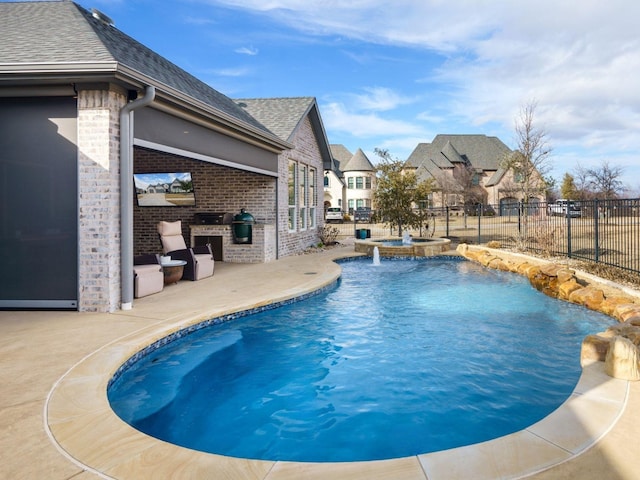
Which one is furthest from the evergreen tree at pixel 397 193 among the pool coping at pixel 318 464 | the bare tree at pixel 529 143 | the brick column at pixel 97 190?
the pool coping at pixel 318 464

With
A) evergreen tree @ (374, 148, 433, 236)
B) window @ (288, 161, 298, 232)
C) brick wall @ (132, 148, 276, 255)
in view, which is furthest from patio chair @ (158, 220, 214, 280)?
evergreen tree @ (374, 148, 433, 236)

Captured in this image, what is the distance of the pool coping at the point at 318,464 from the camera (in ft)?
7.79

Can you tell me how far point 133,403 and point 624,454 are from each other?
3.70m

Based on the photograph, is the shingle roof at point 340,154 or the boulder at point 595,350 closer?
the boulder at point 595,350

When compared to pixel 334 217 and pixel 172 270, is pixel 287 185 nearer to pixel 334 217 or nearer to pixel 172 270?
pixel 172 270

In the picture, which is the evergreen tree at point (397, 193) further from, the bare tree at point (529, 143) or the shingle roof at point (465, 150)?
the shingle roof at point (465, 150)

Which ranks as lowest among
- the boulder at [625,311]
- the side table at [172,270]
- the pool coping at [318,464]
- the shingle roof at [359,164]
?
the pool coping at [318,464]

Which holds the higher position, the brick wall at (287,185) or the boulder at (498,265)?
the brick wall at (287,185)

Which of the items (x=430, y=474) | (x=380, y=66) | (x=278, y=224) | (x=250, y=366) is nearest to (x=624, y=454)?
(x=430, y=474)

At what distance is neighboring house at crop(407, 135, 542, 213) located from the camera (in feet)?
137

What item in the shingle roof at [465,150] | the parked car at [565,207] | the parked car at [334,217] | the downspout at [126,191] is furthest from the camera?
the shingle roof at [465,150]

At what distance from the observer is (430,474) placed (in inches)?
92.4

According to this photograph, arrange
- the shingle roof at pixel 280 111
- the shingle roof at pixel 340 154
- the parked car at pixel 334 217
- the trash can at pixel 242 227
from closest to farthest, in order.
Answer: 1. the trash can at pixel 242 227
2. the shingle roof at pixel 280 111
3. the parked car at pixel 334 217
4. the shingle roof at pixel 340 154

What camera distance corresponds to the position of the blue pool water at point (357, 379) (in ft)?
11.5
